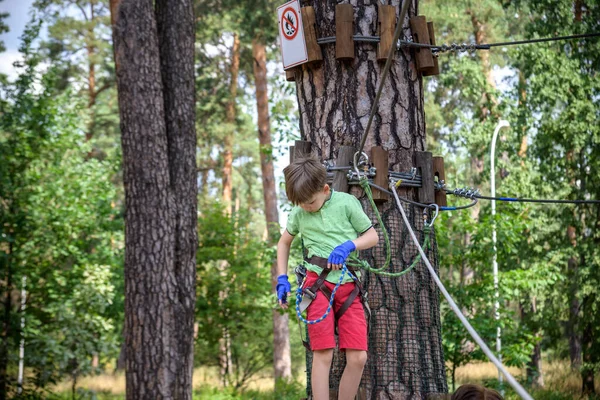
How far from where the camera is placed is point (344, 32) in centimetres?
326

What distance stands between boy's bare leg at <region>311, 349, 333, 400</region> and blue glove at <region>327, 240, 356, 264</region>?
1.36 ft

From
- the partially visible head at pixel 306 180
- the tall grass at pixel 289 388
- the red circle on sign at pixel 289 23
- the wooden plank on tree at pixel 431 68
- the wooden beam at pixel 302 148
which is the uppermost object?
the red circle on sign at pixel 289 23

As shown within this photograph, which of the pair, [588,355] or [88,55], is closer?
[588,355]

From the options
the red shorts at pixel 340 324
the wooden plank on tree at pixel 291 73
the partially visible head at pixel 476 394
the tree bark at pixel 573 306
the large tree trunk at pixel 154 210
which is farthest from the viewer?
the tree bark at pixel 573 306

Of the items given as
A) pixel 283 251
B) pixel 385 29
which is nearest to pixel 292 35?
pixel 385 29

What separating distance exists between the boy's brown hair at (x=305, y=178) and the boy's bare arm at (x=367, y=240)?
0.27 metres

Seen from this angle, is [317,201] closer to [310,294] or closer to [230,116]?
[310,294]

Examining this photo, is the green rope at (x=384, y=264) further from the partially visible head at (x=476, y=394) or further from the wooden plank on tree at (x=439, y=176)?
the partially visible head at (x=476, y=394)

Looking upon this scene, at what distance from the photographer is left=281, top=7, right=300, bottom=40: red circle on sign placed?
3.40 m

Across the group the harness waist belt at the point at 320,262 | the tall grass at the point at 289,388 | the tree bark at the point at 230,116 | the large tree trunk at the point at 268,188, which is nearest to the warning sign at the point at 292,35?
the harness waist belt at the point at 320,262

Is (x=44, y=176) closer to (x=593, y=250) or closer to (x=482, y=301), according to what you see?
(x=482, y=301)

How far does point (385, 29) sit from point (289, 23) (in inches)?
19.0

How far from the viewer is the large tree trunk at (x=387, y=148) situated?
3.15 meters

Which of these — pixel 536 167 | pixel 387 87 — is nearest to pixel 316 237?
pixel 387 87
